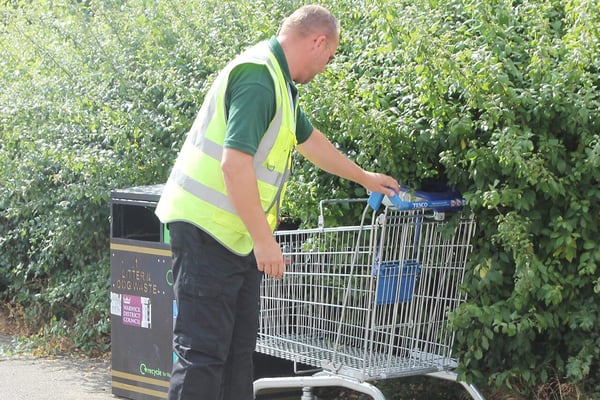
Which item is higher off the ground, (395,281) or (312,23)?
(312,23)

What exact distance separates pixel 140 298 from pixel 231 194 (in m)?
2.27

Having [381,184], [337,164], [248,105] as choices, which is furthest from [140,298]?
[248,105]

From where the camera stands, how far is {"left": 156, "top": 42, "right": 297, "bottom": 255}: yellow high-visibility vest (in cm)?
386

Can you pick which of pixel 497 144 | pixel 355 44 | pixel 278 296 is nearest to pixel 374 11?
pixel 355 44

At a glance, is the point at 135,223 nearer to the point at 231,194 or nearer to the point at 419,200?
the point at 419,200

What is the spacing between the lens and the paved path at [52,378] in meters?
6.42

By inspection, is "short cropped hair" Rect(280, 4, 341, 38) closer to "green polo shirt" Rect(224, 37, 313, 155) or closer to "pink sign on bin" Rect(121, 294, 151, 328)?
"green polo shirt" Rect(224, 37, 313, 155)

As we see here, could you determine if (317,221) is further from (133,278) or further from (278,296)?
(133,278)

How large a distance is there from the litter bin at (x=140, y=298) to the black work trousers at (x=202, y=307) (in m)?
1.69

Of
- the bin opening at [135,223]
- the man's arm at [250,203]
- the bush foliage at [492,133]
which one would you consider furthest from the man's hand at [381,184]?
the bin opening at [135,223]

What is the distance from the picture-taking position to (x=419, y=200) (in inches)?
179

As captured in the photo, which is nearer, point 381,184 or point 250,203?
point 250,203

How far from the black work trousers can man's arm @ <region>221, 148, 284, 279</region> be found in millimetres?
208

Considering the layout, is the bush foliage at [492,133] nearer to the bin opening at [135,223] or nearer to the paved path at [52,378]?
the bin opening at [135,223]
